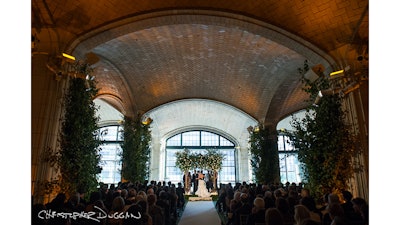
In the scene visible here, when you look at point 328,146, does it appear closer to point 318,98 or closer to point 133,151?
point 318,98

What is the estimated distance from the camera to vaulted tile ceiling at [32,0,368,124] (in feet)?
20.5

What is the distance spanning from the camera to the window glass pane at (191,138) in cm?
2530

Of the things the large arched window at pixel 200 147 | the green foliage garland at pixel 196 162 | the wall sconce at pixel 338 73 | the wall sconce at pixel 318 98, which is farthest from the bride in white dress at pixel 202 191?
the wall sconce at pixel 338 73

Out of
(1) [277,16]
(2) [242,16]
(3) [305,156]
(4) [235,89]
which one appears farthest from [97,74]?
(3) [305,156]

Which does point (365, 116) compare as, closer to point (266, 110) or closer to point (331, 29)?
point (331, 29)

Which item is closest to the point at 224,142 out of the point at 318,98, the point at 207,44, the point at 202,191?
the point at 202,191

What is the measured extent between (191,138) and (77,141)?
19.5m

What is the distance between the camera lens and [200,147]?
25.0 meters

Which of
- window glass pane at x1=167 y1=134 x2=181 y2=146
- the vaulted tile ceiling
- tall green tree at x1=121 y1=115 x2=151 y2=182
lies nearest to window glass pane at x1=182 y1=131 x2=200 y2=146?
window glass pane at x1=167 y1=134 x2=181 y2=146

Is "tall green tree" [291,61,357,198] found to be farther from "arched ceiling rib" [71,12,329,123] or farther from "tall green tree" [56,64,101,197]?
"tall green tree" [56,64,101,197]

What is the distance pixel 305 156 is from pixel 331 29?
329 centimetres

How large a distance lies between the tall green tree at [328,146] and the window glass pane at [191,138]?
18.2m

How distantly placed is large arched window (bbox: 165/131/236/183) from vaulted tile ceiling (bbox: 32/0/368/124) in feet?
30.2

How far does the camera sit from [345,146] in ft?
20.8
